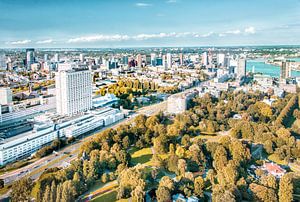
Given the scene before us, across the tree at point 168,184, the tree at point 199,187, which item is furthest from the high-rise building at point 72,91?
the tree at point 199,187

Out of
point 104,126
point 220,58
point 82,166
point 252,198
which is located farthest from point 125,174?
point 220,58

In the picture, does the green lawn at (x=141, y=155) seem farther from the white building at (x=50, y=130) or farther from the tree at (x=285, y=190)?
the tree at (x=285, y=190)

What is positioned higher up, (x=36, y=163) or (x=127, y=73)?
(x=127, y=73)

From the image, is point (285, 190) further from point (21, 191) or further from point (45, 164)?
point (45, 164)

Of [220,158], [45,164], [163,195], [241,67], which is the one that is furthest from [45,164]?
[241,67]

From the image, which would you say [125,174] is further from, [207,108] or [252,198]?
[207,108]

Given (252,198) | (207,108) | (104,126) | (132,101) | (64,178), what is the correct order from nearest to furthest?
(252,198), (64,178), (104,126), (207,108), (132,101)

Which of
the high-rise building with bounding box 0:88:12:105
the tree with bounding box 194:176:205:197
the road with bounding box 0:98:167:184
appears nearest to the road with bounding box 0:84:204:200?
the road with bounding box 0:98:167:184
